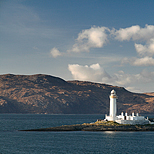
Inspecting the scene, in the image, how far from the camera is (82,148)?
70.0 m

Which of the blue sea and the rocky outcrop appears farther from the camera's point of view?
the rocky outcrop

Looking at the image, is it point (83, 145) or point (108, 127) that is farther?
point (108, 127)

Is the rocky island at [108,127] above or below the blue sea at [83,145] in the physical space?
above

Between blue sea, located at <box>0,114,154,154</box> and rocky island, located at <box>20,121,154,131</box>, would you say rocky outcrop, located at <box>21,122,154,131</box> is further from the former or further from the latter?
blue sea, located at <box>0,114,154,154</box>

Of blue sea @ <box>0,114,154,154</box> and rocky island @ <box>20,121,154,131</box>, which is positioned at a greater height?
rocky island @ <box>20,121,154,131</box>

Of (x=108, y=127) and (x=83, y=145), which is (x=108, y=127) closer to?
(x=108, y=127)

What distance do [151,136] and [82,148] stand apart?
28678 millimetres

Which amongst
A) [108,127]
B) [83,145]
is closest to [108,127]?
[108,127]

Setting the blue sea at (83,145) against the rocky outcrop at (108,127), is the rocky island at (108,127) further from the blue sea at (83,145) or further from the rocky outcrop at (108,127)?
the blue sea at (83,145)

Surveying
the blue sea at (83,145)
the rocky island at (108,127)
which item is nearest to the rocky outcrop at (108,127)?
the rocky island at (108,127)

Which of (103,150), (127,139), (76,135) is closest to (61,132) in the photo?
(76,135)

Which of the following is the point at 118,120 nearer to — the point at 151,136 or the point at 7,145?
the point at 151,136

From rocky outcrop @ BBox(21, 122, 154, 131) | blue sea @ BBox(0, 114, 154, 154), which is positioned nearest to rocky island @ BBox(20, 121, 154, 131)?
rocky outcrop @ BBox(21, 122, 154, 131)

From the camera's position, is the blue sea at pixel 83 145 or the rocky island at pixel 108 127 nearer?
the blue sea at pixel 83 145
